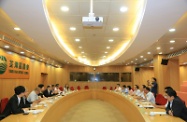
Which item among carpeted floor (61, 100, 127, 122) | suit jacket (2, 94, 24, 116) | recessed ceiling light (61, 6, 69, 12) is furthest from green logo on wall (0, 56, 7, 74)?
recessed ceiling light (61, 6, 69, 12)

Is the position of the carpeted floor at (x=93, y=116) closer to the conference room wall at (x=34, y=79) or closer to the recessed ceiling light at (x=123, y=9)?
the conference room wall at (x=34, y=79)

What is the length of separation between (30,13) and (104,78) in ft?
48.4

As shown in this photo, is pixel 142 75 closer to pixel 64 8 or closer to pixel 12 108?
pixel 64 8

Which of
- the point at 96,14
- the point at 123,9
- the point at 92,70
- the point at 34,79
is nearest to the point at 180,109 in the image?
the point at 123,9

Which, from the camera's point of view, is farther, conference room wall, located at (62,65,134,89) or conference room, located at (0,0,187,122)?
conference room wall, located at (62,65,134,89)

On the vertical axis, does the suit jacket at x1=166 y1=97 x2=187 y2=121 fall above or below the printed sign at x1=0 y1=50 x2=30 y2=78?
below

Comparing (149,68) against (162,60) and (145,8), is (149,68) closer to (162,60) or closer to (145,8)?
(162,60)

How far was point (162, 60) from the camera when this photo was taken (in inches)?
416

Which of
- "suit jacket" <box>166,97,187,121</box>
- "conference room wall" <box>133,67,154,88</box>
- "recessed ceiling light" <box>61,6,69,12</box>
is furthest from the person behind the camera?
"conference room wall" <box>133,67,154,88</box>

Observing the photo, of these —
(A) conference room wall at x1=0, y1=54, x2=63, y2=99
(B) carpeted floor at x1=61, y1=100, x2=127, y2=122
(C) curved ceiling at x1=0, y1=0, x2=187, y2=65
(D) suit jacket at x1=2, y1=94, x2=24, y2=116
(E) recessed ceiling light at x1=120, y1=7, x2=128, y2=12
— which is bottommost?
(B) carpeted floor at x1=61, y1=100, x2=127, y2=122

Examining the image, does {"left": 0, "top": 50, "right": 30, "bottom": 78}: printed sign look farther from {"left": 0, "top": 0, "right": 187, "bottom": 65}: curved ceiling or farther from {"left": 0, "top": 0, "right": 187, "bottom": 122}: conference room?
{"left": 0, "top": 0, "right": 187, "bottom": 65}: curved ceiling

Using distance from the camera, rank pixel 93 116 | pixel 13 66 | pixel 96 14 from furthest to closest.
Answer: pixel 13 66 < pixel 93 116 < pixel 96 14

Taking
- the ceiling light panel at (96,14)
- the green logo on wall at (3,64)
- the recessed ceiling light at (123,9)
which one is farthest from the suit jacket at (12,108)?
the green logo on wall at (3,64)

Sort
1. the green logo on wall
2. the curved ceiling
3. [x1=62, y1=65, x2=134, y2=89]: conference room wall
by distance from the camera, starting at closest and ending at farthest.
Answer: the curved ceiling
the green logo on wall
[x1=62, y1=65, x2=134, y2=89]: conference room wall
